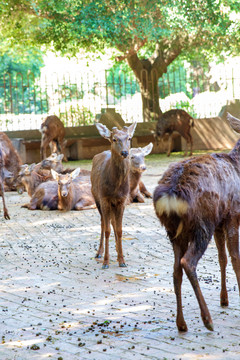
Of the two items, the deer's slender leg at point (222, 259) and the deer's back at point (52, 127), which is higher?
the deer's back at point (52, 127)

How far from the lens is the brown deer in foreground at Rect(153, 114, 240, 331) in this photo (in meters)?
4.54

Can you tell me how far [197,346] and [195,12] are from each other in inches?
632

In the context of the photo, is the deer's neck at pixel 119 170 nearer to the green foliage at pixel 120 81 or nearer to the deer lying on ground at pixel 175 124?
the deer lying on ground at pixel 175 124

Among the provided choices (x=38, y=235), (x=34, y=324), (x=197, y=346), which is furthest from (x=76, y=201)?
(x=197, y=346)

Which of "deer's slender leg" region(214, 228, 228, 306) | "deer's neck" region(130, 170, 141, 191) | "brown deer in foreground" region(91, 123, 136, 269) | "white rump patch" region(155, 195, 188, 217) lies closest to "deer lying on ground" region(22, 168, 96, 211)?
"deer's neck" region(130, 170, 141, 191)

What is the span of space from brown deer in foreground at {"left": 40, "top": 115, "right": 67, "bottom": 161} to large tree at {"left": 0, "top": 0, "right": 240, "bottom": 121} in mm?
2660

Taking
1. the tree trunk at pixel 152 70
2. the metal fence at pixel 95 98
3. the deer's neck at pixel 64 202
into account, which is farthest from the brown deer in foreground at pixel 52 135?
the deer's neck at pixel 64 202

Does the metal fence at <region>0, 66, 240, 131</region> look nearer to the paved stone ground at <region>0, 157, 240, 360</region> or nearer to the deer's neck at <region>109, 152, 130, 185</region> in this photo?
the paved stone ground at <region>0, 157, 240, 360</region>

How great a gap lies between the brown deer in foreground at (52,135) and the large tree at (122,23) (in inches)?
105

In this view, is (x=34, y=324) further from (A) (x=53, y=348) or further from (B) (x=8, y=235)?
(B) (x=8, y=235)

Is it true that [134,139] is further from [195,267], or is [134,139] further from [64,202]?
[195,267]

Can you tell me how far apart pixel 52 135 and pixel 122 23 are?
408 cm

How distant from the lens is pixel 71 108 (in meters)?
23.1

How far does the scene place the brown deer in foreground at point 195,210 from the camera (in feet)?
14.9
